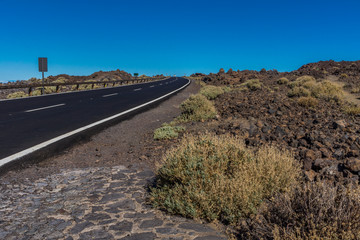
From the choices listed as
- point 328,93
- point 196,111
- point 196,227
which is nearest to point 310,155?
point 196,227

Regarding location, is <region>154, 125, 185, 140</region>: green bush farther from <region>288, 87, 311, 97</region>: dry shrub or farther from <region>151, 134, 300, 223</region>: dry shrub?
<region>288, 87, 311, 97</region>: dry shrub

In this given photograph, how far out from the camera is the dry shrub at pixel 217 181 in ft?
11.4

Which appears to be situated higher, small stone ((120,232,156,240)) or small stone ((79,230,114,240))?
small stone ((79,230,114,240))

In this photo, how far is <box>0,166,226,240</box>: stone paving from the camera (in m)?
3.09

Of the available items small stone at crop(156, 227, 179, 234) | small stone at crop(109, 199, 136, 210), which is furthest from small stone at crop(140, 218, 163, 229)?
small stone at crop(109, 199, 136, 210)

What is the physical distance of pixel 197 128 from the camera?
27.1ft

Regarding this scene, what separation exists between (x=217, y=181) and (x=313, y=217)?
1.24 metres

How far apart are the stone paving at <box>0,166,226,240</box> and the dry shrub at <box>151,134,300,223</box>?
0.69ft

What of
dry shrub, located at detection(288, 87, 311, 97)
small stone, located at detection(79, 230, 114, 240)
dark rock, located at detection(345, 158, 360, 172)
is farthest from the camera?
dry shrub, located at detection(288, 87, 311, 97)

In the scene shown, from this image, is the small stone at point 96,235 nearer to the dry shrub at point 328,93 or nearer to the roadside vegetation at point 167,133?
the roadside vegetation at point 167,133

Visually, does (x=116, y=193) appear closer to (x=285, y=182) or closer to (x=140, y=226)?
(x=140, y=226)

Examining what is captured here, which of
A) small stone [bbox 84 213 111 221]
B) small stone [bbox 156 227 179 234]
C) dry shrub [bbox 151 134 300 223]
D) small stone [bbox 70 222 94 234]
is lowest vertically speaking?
small stone [bbox 156 227 179 234]

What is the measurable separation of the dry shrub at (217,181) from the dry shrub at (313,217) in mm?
345

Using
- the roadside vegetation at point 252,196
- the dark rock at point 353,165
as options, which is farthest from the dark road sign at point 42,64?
the dark rock at point 353,165
